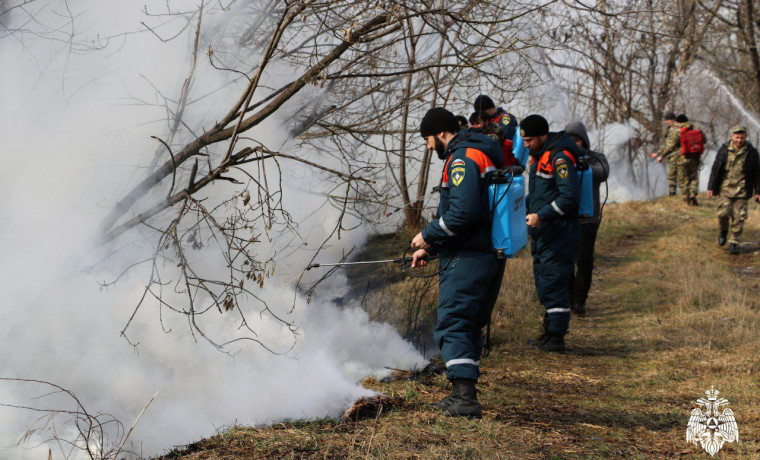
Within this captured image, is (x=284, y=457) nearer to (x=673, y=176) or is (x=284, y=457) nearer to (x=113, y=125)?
(x=113, y=125)

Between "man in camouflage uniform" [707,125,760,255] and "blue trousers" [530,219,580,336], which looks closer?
"blue trousers" [530,219,580,336]

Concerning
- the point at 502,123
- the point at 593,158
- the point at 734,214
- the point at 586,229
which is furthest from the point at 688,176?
the point at 502,123

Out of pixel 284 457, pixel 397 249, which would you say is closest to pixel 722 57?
pixel 397 249

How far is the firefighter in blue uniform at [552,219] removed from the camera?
18.1 ft

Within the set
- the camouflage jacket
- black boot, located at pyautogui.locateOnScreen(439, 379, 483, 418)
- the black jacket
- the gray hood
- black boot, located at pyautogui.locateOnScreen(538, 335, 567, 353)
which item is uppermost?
the camouflage jacket

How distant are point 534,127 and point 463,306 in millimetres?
2341

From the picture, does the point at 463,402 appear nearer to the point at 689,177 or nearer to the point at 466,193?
the point at 466,193

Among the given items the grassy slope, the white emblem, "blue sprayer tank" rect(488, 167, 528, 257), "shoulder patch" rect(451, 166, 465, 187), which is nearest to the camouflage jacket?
the grassy slope

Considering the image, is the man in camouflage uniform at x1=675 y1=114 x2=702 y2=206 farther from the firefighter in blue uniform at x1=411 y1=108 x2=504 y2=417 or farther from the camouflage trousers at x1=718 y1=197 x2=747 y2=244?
the firefighter in blue uniform at x1=411 y1=108 x2=504 y2=417

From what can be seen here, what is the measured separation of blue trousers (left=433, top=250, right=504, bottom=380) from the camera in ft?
12.7

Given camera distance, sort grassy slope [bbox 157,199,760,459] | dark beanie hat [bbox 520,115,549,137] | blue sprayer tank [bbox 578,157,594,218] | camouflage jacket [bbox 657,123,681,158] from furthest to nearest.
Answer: camouflage jacket [bbox 657,123,681,158] → blue sprayer tank [bbox 578,157,594,218] → dark beanie hat [bbox 520,115,549,137] → grassy slope [bbox 157,199,760,459]

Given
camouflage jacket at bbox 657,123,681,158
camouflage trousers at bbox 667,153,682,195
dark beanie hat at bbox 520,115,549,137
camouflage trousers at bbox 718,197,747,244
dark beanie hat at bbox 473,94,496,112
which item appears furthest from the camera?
camouflage trousers at bbox 667,153,682,195

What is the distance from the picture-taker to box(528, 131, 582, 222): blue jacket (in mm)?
5461

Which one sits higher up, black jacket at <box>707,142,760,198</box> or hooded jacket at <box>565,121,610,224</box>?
black jacket at <box>707,142,760,198</box>
